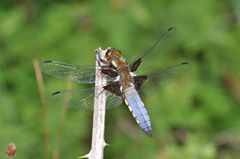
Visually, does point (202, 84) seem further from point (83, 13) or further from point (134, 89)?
point (134, 89)

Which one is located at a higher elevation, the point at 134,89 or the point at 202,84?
the point at 202,84

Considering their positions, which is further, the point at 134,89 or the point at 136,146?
the point at 136,146

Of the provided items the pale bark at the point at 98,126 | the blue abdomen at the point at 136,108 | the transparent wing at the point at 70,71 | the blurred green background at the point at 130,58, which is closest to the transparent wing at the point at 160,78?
the blue abdomen at the point at 136,108

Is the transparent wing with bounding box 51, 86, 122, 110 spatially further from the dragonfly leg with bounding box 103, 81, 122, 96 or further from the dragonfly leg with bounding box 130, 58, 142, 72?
the dragonfly leg with bounding box 130, 58, 142, 72

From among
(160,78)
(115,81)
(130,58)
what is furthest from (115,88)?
(130,58)

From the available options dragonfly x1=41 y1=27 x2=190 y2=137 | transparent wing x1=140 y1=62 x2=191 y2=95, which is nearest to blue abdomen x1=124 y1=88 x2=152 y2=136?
dragonfly x1=41 y1=27 x2=190 y2=137

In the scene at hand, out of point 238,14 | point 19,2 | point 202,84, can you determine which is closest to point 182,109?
point 202,84
